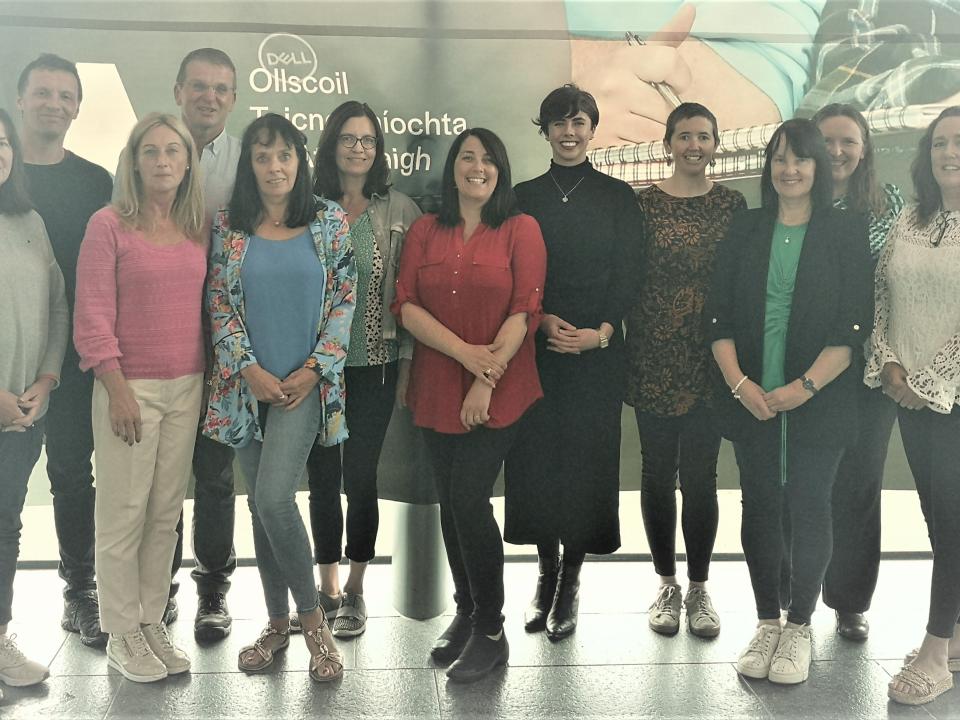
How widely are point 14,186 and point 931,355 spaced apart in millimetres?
2845

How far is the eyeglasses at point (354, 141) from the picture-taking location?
10.3 ft

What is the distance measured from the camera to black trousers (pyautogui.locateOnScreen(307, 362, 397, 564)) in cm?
324

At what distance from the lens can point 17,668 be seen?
9.91ft

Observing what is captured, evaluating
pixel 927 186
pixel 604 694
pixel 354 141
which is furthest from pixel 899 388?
pixel 354 141

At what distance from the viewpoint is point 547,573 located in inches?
140

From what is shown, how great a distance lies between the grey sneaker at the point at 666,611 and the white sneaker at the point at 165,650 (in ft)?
5.36

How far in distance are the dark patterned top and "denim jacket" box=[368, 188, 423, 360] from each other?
811 mm

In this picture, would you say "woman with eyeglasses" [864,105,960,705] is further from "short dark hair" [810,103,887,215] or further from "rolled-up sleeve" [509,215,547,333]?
"rolled-up sleeve" [509,215,547,333]

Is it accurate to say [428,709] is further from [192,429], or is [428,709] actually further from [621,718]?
[192,429]

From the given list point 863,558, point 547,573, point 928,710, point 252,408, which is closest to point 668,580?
point 547,573

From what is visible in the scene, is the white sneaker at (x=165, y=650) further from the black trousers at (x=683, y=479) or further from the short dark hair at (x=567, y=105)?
the short dark hair at (x=567, y=105)

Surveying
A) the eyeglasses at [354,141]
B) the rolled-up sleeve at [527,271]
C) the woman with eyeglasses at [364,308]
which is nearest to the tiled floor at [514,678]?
the woman with eyeglasses at [364,308]

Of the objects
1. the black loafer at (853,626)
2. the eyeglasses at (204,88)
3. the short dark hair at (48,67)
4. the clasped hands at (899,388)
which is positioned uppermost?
the short dark hair at (48,67)

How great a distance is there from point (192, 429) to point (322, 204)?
2.69 ft
